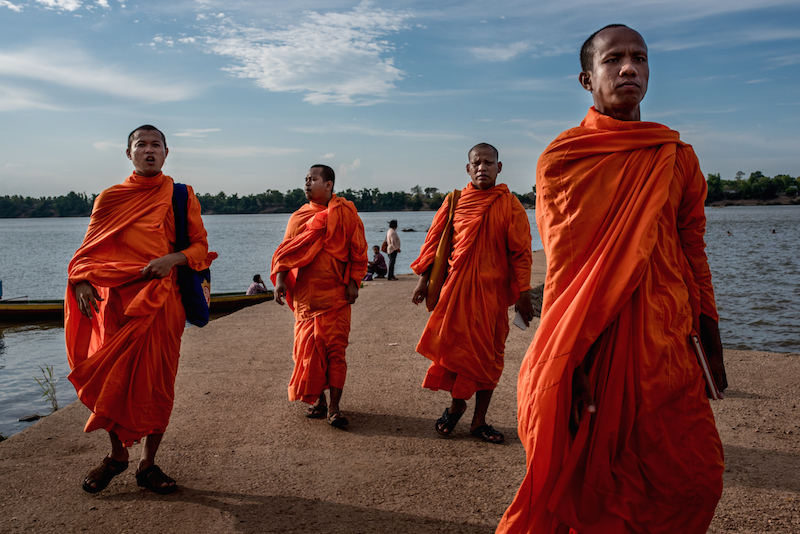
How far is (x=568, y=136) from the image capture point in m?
2.42

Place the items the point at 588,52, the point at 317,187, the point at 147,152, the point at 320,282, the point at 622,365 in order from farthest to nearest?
the point at 317,187 < the point at 320,282 < the point at 147,152 < the point at 588,52 < the point at 622,365

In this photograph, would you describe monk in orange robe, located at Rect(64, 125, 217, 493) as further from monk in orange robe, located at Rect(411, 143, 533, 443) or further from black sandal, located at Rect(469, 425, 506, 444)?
black sandal, located at Rect(469, 425, 506, 444)

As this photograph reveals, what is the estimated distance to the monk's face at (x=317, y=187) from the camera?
6.03m

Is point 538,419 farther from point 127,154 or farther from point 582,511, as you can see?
point 127,154

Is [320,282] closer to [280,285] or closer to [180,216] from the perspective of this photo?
[280,285]

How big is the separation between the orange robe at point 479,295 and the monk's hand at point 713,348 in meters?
2.57

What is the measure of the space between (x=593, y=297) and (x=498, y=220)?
116 inches

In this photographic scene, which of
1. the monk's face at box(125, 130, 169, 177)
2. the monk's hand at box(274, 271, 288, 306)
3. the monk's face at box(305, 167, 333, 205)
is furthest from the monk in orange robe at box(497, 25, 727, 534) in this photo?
the monk's face at box(305, 167, 333, 205)

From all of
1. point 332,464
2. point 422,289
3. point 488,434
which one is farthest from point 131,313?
point 488,434

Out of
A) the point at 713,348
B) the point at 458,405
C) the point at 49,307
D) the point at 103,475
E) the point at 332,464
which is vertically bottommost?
the point at 49,307

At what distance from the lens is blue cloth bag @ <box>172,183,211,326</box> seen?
4.40 metres

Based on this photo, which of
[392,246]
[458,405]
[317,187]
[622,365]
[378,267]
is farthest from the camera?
[392,246]

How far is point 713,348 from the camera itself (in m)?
2.43

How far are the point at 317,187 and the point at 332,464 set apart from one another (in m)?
2.77
